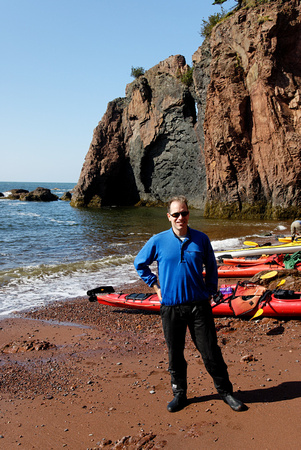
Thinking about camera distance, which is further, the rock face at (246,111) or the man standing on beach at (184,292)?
the rock face at (246,111)

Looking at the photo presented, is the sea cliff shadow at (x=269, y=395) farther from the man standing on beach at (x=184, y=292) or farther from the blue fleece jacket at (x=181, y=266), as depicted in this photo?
the blue fleece jacket at (x=181, y=266)

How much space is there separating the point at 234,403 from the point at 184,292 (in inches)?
39.3

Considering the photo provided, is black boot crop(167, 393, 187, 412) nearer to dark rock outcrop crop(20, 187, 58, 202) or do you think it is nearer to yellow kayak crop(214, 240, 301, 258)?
yellow kayak crop(214, 240, 301, 258)

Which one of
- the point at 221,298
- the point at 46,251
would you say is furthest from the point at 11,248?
the point at 221,298

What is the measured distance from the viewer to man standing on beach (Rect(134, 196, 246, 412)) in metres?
2.82

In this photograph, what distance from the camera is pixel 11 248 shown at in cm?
1414

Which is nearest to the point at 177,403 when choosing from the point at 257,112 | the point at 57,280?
the point at 57,280

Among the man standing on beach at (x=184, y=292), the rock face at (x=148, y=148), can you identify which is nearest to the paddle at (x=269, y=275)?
the man standing on beach at (x=184, y=292)

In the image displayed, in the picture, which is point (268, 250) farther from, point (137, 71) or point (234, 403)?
point (137, 71)

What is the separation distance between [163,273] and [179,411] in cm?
118

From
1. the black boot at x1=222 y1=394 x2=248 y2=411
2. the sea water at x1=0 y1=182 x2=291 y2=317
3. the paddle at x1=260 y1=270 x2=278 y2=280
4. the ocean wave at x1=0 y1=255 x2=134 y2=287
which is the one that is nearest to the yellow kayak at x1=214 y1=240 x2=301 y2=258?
the sea water at x1=0 y1=182 x2=291 y2=317

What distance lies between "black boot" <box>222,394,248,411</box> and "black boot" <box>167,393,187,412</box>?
1.13 ft

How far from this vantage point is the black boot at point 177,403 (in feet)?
9.64

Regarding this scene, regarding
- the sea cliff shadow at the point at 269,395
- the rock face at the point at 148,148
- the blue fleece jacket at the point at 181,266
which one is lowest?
the sea cliff shadow at the point at 269,395
